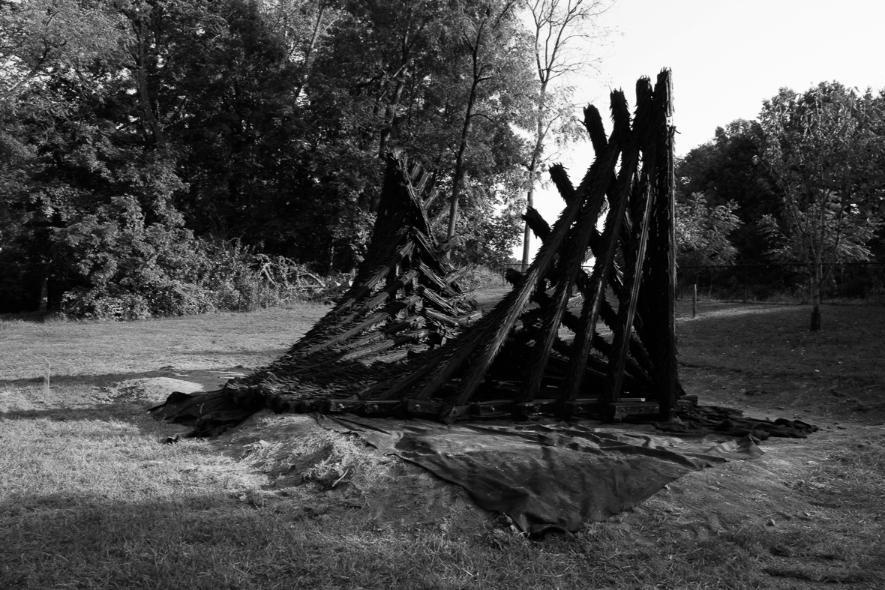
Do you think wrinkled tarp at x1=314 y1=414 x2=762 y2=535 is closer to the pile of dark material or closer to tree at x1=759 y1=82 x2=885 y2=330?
the pile of dark material

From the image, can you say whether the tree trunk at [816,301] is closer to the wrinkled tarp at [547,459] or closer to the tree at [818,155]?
the tree at [818,155]

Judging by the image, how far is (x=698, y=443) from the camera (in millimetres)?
6840

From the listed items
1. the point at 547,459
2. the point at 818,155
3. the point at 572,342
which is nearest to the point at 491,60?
the point at 818,155

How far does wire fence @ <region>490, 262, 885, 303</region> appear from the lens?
23453 mm

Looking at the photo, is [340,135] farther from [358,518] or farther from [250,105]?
[358,518]

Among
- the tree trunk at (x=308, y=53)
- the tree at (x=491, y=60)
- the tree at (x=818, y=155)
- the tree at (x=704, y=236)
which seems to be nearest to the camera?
the tree at (x=818, y=155)

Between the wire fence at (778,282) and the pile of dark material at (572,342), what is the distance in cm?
1619

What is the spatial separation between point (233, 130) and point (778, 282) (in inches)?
904

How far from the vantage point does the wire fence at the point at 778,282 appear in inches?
923

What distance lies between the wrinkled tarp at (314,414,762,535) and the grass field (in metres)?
0.15

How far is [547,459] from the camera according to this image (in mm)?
5832

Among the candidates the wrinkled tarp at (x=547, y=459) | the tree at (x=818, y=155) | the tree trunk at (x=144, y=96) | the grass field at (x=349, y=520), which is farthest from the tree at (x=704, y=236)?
the wrinkled tarp at (x=547, y=459)

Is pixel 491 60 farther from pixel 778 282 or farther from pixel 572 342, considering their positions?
pixel 572 342

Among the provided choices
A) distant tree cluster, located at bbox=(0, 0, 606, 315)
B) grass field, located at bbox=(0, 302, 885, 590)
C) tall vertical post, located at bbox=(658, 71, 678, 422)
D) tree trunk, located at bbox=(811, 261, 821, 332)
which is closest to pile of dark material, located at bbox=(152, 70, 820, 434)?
tall vertical post, located at bbox=(658, 71, 678, 422)
